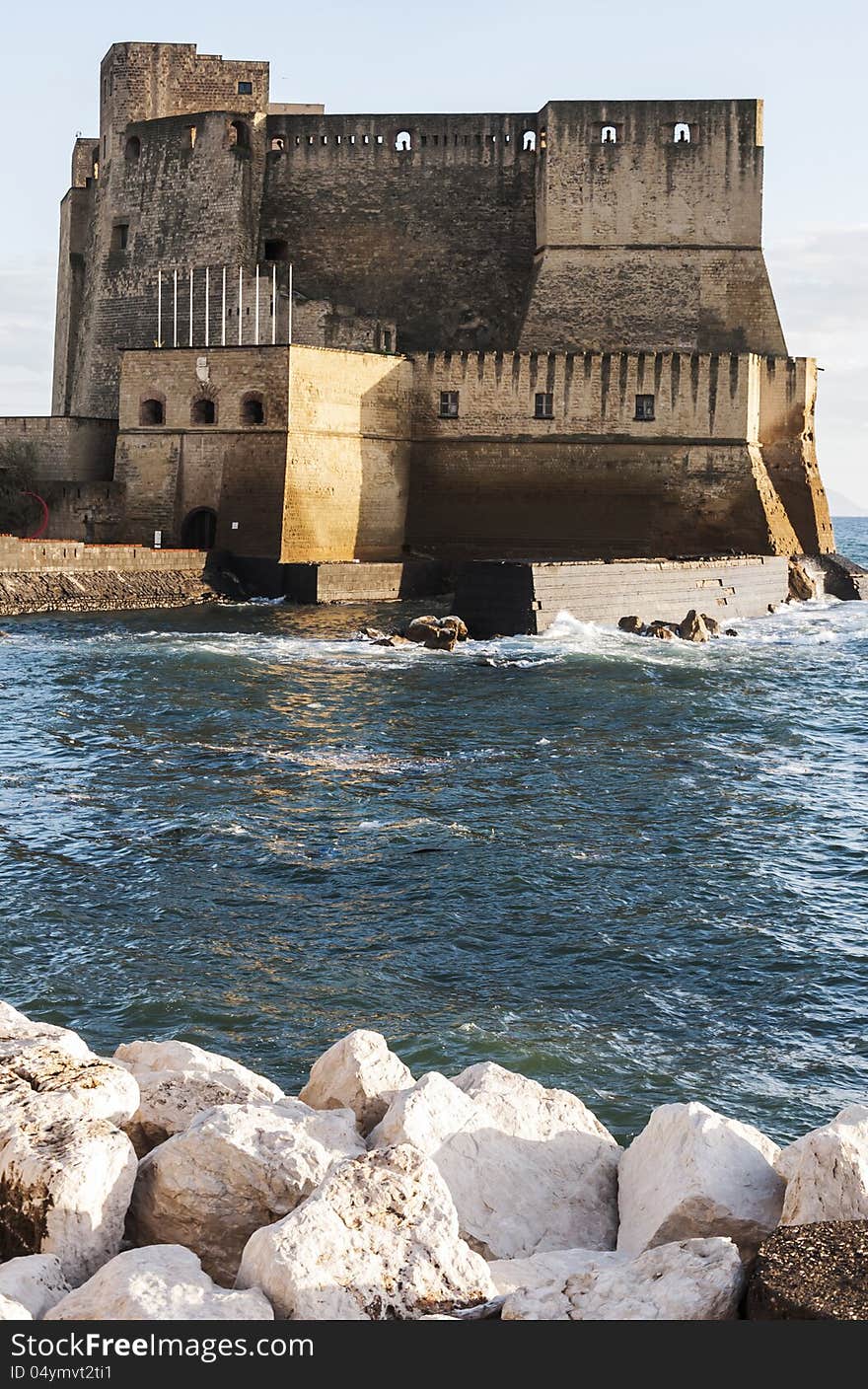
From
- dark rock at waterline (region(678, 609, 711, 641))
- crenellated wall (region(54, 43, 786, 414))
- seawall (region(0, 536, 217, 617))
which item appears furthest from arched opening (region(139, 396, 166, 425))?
dark rock at waterline (region(678, 609, 711, 641))

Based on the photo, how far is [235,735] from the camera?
52.8ft

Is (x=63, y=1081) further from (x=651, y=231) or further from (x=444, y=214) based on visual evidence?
(x=444, y=214)

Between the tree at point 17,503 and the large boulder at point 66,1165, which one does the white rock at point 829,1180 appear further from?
the tree at point 17,503

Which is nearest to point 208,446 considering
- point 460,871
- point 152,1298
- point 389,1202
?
point 460,871

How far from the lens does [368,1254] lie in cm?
427

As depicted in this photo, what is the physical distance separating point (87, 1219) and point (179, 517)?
2647cm

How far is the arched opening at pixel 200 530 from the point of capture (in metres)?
30.5

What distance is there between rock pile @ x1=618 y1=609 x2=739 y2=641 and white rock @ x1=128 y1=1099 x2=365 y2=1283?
2043 cm

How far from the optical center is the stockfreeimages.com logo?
3750mm

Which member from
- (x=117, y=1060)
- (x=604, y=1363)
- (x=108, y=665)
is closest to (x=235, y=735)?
(x=108, y=665)

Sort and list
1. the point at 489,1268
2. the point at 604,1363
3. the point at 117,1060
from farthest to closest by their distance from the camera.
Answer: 1. the point at 117,1060
2. the point at 489,1268
3. the point at 604,1363

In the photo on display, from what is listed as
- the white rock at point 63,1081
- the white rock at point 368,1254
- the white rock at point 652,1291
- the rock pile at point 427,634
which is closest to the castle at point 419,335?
the rock pile at point 427,634

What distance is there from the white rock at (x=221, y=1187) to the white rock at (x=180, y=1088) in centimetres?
48

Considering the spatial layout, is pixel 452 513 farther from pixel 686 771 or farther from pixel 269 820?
pixel 269 820
